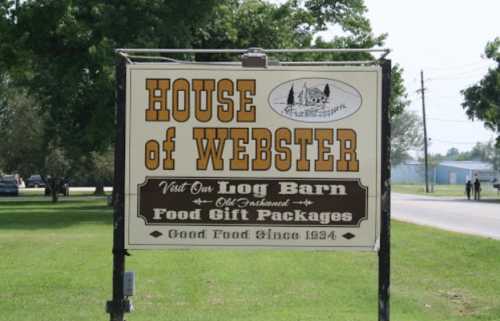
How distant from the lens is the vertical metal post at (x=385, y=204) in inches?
289

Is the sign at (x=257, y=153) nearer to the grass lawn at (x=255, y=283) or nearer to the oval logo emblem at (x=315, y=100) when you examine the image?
the oval logo emblem at (x=315, y=100)

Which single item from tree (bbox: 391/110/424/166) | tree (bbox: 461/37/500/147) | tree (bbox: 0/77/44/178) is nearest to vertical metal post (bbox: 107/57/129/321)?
tree (bbox: 0/77/44/178)

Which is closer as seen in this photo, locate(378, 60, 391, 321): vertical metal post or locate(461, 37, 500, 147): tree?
locate(378, 60, 391, 321): vertical metal post

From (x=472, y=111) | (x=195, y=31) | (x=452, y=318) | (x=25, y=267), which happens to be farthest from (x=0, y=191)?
(x=452, y=318)

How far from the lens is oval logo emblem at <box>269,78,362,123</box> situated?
739cm

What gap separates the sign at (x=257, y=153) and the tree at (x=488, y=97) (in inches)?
2010

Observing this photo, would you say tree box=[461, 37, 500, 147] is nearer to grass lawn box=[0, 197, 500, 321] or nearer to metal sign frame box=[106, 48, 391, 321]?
grass lawn box=[0, 197, 500, 321]

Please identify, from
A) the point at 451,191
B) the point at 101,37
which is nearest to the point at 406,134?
the point at 451,191

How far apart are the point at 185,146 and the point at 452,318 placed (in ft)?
14.6

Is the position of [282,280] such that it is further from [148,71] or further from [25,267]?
[148,71]

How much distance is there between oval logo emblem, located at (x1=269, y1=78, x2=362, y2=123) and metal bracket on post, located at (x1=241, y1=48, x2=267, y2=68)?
0.76 feet

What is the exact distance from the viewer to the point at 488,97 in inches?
2280

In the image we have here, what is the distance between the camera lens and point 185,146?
293 inches

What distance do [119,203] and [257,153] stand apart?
3.87ft
